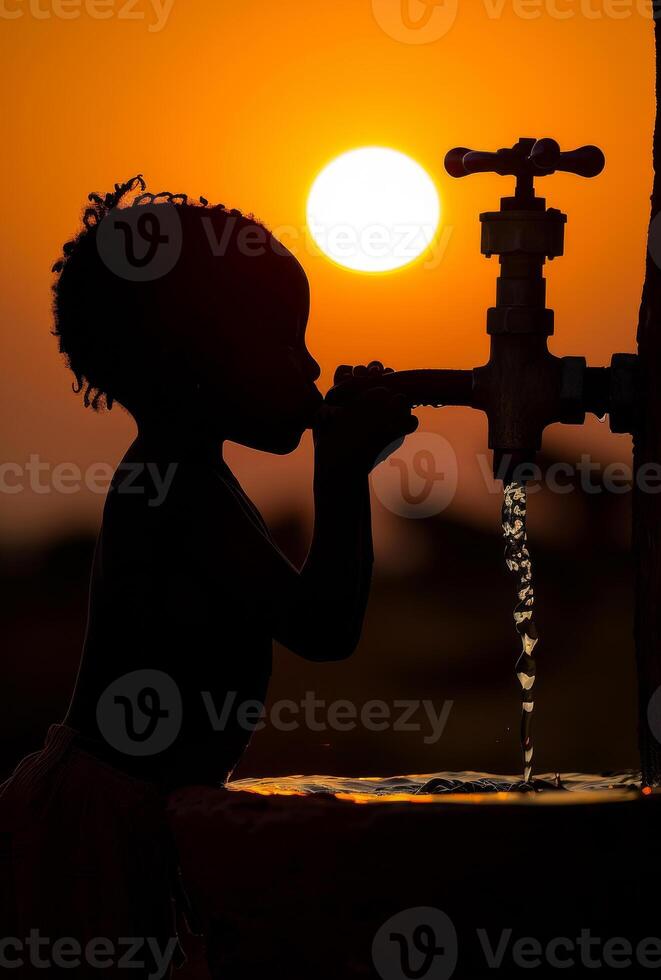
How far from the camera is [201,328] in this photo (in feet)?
3.67

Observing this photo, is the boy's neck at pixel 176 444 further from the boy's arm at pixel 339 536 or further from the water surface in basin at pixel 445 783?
the water surface in basin at pixel 445 783

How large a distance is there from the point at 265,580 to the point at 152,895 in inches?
10.0

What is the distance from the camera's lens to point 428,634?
2.64 meters

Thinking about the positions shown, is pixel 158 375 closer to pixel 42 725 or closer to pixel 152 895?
pixel 152 895

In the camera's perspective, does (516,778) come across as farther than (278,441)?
Yes

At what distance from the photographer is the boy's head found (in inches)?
43.9
